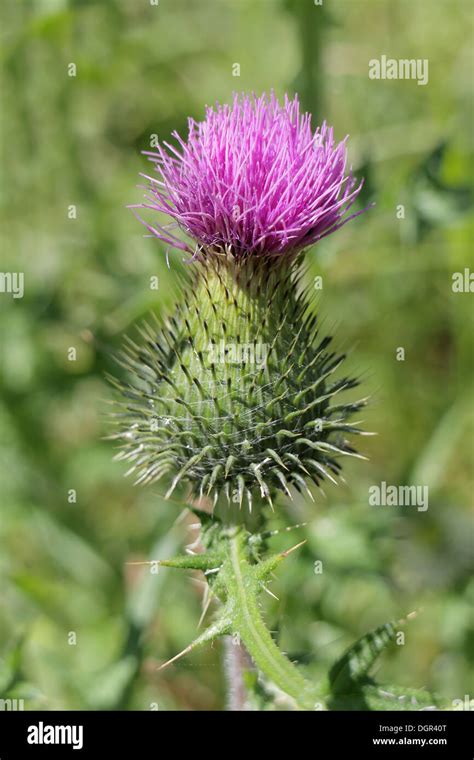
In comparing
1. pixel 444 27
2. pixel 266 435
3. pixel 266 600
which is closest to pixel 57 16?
pixel 266 435

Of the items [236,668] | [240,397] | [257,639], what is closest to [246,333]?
[240,397]

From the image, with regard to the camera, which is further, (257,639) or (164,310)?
(164,310)

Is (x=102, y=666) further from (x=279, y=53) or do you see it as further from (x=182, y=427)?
(x=279, y=53)

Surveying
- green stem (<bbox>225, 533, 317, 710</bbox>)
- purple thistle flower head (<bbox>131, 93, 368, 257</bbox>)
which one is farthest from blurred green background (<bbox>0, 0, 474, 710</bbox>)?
purple thistle flower head (<bbox>131, 93, 368, 257</bbox>)

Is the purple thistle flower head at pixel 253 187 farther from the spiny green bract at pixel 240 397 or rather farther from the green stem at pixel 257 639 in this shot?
the green stem at pixel 257 639

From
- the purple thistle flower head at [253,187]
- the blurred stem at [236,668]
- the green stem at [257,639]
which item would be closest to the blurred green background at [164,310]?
the blurred stem at [236,668]

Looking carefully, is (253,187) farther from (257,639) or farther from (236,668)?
(236,668)
